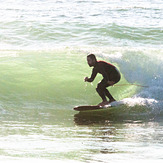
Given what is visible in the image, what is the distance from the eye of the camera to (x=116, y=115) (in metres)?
7.76

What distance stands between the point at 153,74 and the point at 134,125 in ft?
11.2

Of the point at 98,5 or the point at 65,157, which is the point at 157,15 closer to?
the point at 98,5

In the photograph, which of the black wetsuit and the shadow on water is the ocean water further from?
the black wetsuit

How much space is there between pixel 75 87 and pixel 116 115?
2.22m

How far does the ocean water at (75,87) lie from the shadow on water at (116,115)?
0.7 inches

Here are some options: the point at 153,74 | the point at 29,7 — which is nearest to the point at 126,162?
the point at 153,74

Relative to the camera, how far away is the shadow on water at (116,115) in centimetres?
722

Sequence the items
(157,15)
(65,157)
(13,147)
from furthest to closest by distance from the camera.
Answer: (157,15)
(13,147)
(65,157)

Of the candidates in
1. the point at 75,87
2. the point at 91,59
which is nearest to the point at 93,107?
the point at 91,59

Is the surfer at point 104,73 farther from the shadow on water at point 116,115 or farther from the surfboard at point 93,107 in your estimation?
the shadow on water at point 116,115

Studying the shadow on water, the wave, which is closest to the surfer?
the shadow on water

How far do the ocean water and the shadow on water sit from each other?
0.02m

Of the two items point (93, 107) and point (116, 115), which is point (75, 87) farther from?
point (116, 115)

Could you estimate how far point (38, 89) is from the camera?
951 cm
